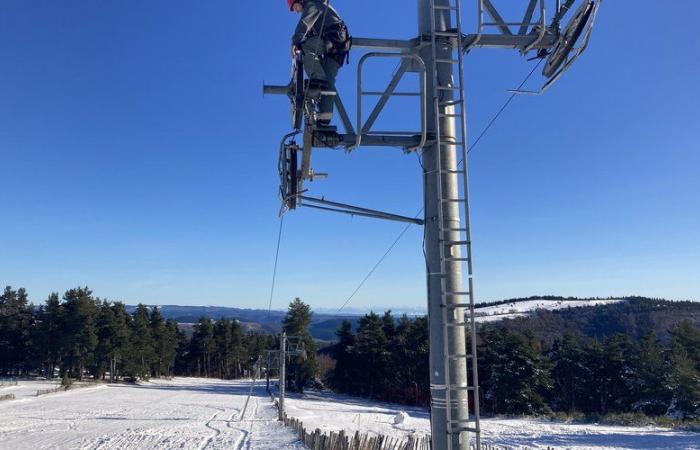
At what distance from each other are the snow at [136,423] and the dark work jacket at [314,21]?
17332mm

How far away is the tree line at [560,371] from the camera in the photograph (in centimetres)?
4391

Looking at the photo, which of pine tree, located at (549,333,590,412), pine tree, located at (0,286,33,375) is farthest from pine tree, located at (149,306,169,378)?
pine tree, located at (549,333,590,412)

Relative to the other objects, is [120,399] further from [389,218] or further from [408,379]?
[389,218]

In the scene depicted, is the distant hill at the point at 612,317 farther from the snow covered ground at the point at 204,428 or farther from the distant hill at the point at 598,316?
the snow covered ground at the point at 204,428

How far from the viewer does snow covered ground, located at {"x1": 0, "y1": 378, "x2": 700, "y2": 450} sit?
2300 cm

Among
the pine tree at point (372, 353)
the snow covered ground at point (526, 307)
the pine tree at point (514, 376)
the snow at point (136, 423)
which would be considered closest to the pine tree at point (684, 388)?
the pine tree at point (514, 376)

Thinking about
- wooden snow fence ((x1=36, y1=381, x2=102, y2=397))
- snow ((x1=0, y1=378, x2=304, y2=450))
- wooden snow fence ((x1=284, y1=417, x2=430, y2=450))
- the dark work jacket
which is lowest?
wooden snow fence ((x1=36, y1=381, x2=102, y2=397))

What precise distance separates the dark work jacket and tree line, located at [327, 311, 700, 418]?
153 feet

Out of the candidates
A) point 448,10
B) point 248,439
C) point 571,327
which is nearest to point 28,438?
point 248,439

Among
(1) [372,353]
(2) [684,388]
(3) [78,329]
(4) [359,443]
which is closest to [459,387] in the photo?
(4) [359,443]

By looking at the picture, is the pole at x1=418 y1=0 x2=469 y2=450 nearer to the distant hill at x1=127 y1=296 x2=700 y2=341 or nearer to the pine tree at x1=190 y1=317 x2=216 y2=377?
the pine tree at x1=190 y1=317 x2=216 y2=377

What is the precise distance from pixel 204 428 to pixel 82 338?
4478 cm

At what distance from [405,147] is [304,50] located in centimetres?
168

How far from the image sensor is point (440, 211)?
17.4 ft
